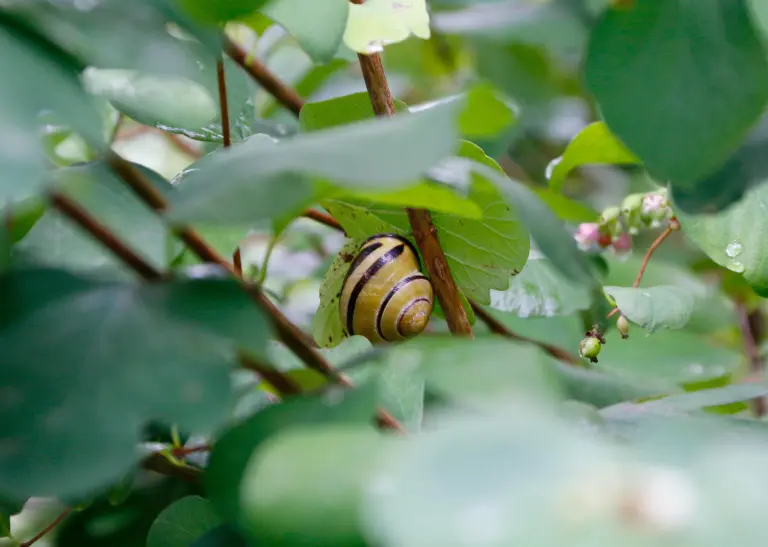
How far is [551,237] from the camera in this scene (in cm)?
37

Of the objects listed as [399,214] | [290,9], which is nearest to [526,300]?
[399,214]

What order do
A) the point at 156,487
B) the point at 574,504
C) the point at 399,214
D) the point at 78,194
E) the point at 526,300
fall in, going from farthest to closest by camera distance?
the point at 156,487 < the point at 526,300 < the point at 399,214 < the point at 78,194 < the point at 574,504

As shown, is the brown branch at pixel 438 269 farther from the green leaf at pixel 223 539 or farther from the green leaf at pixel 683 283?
the green leaf at pixel 683 283

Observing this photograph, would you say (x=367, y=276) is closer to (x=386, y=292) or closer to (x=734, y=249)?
(x=386, y=292)

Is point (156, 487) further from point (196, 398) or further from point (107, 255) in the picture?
point (196, 398)

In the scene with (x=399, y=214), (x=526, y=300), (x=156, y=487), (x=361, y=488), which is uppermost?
(x=361, y=488)

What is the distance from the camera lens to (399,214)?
0.68m

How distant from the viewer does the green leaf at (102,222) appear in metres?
0.45

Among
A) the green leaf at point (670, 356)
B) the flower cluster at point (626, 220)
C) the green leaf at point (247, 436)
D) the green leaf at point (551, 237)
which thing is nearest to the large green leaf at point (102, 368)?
the green leaf at point (247, 436)

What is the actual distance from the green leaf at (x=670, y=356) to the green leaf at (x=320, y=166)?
99 cm

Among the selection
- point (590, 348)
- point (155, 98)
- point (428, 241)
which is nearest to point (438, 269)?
point (428, 241)

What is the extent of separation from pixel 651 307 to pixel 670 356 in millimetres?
690

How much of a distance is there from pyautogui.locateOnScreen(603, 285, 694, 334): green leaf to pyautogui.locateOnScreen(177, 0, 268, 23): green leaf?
1.45 ft

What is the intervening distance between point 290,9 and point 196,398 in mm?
273
